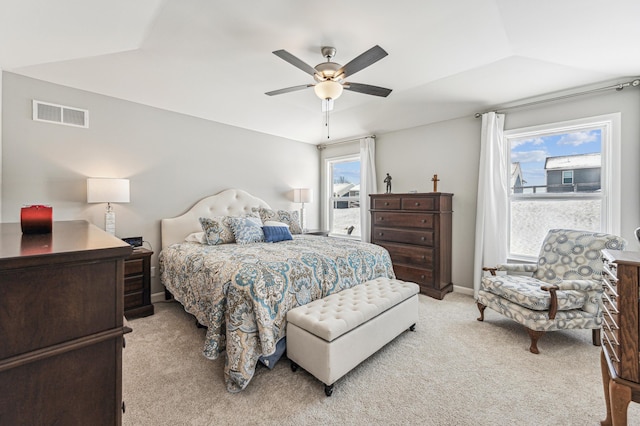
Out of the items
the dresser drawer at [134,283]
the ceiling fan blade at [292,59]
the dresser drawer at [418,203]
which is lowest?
the dresser drawer at [134,283]

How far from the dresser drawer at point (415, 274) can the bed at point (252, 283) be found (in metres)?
0.84

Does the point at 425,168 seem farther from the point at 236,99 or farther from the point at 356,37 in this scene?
the point at 236,99

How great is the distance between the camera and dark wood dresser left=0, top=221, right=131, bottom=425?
65 centimetres

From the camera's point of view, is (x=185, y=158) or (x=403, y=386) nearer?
(x=403, y=386)

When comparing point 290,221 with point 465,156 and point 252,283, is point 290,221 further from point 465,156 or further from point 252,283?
point 465,156

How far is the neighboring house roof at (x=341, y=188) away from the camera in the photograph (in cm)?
557

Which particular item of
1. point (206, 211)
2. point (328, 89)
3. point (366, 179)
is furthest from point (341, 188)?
point (328, 89)

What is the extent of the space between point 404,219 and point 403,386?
246 cm

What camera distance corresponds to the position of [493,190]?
3.60 m

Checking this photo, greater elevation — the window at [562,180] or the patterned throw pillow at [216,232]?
the window at [562,180]

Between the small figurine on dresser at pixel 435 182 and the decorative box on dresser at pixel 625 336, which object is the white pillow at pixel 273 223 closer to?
the small figurine on dresser at pixel 435 182

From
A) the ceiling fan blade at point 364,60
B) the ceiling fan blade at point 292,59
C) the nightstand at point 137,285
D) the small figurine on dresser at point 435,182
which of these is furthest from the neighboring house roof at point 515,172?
the nightstand at point 137,285

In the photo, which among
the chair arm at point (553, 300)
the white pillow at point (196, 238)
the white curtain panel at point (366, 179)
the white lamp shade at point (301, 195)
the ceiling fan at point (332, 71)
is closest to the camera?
the ceiling fan at point (332, 71)

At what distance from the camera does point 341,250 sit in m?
2.90
